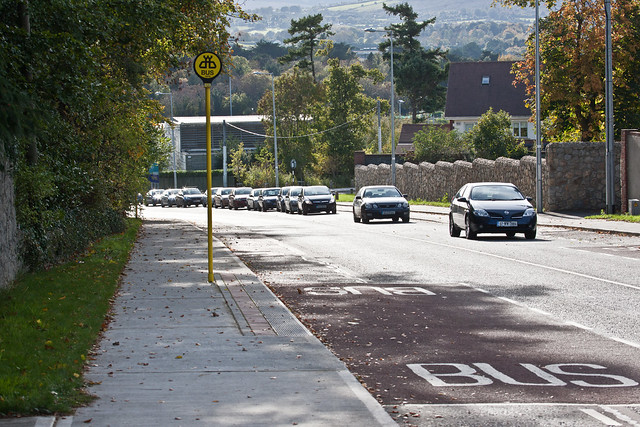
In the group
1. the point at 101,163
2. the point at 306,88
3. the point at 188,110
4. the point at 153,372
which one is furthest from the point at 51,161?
the point at 188,110

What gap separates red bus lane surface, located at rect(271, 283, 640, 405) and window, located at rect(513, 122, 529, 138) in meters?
69.3

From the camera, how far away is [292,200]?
53000 mm

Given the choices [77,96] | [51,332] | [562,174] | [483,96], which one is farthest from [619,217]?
[483,96]

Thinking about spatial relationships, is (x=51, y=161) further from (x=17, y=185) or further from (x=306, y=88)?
(x=306, y=88)

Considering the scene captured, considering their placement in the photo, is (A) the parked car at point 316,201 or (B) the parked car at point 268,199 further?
(B) the parked car at point 268,199

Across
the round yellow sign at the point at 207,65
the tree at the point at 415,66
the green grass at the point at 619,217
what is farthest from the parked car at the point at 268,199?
the round yellow sign at the point at 207,65

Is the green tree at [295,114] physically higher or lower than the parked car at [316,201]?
higher

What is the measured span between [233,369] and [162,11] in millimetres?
12301

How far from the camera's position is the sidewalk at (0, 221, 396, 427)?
645 cm

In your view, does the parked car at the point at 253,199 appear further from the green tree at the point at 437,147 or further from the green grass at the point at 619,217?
the green grass at the point at 619,217

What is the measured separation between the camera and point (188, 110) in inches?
5276

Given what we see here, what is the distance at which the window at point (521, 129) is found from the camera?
264ft

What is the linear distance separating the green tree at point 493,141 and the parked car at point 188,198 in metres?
27.7

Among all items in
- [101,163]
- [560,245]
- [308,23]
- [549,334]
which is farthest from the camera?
[308,23]
